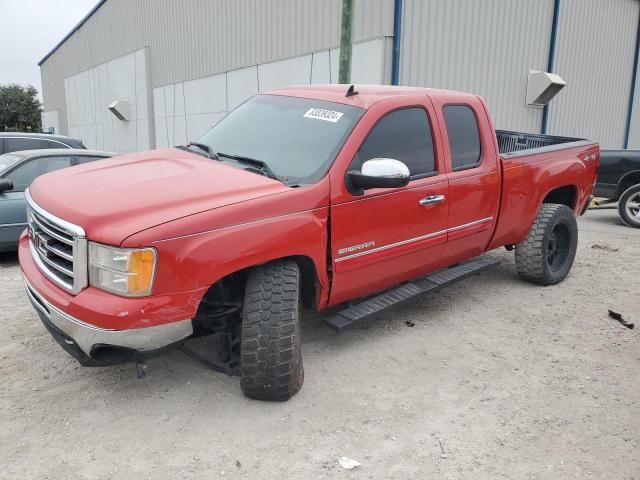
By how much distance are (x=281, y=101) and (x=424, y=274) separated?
1.83 meters

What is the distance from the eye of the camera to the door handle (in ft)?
13.0

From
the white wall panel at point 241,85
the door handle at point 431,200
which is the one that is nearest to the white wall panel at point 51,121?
the white wall panel at point 241,85

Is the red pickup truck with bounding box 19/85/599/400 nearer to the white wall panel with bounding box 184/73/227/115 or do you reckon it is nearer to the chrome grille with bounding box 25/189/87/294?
the chrome grille with bounding box 25/189/87/294

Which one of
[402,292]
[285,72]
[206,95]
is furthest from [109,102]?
[402,292]

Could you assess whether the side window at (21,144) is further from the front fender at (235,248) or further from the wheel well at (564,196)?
the wheel well at (564,196)

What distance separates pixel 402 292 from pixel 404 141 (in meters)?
1.16

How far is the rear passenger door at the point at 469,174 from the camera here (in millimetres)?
4273

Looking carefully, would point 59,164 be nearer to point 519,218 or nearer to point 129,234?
point 129,234

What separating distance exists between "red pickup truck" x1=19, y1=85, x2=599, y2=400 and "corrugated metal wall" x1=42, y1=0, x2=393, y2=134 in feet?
21.7

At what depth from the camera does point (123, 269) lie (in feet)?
8.71

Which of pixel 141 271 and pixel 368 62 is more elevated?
pixel 368 62

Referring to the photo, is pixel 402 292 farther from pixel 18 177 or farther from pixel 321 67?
pixel 321 67

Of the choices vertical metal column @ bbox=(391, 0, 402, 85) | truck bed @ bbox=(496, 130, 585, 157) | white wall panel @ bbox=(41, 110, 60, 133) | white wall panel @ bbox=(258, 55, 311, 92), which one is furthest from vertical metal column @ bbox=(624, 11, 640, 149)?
white wall panel @ bbox=(41, 110, 60, 133)

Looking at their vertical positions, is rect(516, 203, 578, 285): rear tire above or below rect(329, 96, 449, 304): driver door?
below
